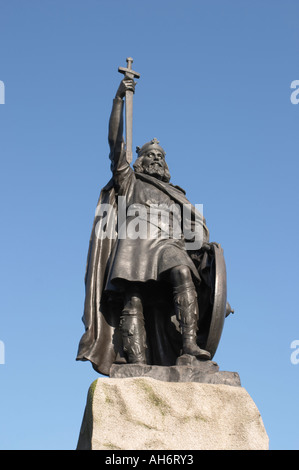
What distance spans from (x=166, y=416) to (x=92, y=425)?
645 millimetres

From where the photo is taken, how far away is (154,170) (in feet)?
27.1

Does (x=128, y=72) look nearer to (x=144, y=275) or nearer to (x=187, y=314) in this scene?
(x=144, y=275)

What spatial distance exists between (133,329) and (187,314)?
56 centimetres

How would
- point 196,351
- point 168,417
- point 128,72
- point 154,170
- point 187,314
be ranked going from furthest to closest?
point 154,170 → point 128,72 → point 187,314 → point 196,351 → point 168,417

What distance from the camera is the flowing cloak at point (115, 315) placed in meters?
6.98

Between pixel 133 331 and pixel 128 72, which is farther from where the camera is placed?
pixel 128 72

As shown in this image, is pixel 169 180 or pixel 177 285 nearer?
pixel 177 285

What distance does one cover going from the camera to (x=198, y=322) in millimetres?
7125

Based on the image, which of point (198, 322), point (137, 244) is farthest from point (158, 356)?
point (137, 244)

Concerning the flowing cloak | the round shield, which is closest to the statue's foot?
the round shield

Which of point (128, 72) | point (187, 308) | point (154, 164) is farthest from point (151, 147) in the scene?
point (187, 308)

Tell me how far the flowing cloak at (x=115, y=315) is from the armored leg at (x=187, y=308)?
290 mm
